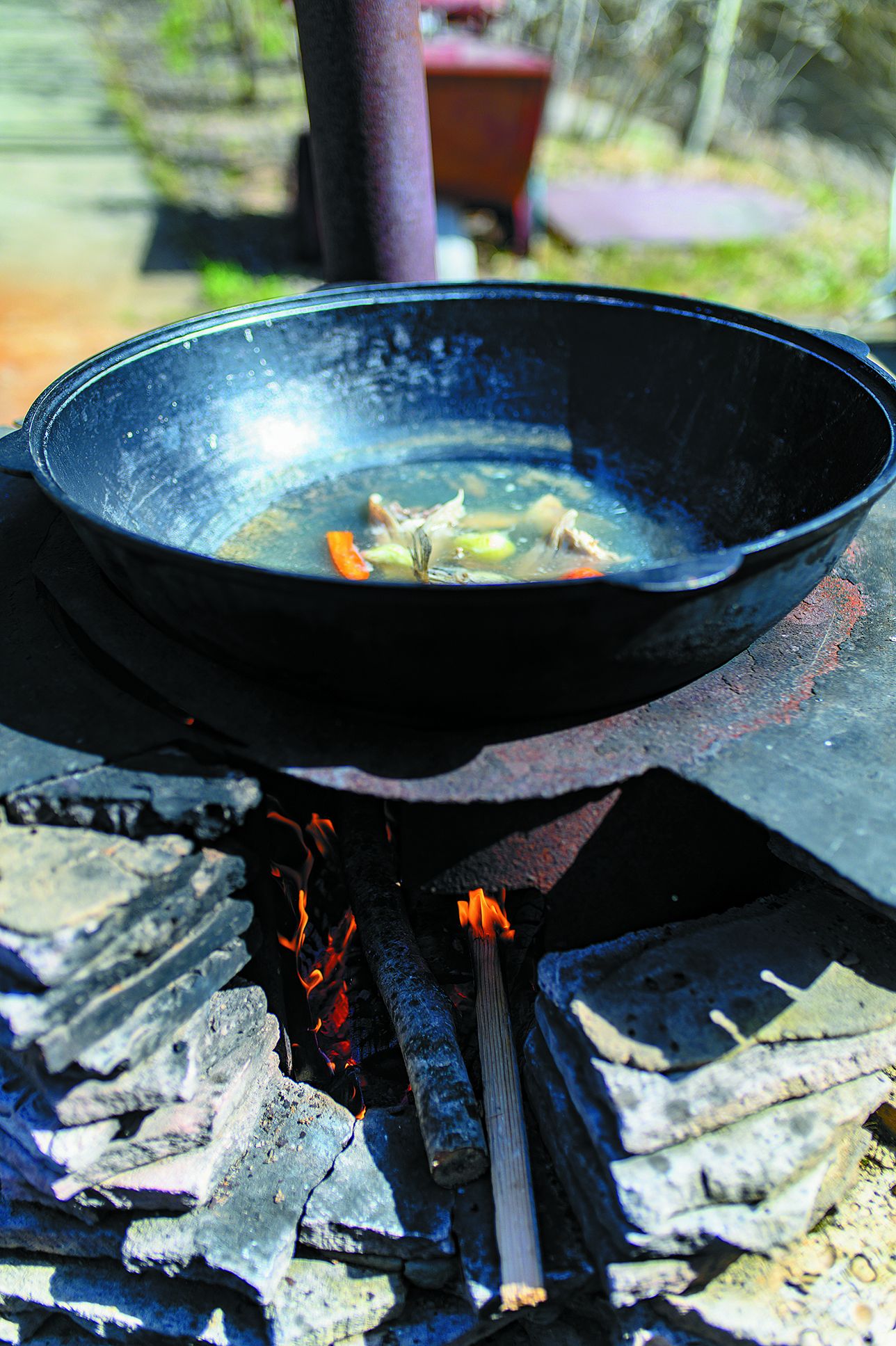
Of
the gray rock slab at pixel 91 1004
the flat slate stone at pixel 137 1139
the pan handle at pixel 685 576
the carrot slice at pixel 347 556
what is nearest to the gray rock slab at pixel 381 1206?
the flat slate stone at pixel 137 1139

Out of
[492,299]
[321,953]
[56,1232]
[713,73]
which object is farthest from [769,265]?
[56,1232]

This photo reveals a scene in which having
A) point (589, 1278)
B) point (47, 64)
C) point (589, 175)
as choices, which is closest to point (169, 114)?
point (47, 64)

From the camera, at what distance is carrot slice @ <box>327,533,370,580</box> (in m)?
2.08

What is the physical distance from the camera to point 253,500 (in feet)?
8.04

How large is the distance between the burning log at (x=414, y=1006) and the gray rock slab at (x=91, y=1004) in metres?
0.37

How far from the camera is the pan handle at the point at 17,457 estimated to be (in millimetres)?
1562

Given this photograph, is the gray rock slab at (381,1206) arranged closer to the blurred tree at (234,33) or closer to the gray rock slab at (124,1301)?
the gray rock slab at (124,1301)

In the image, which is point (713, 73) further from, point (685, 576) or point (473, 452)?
point (685, 576)

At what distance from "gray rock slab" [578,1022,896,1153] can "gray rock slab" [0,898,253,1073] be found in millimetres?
628

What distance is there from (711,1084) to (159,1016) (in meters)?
0.85

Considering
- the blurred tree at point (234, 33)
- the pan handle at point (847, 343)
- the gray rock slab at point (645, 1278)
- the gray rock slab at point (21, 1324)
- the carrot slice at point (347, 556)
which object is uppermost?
the blurred tree at point (234, 33)

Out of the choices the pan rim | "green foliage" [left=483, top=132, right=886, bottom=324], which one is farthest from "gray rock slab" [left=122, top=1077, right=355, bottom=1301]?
"green foliage" [left=483, top=132, right=886, bottom=324]

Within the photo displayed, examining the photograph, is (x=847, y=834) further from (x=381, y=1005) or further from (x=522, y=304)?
(x=522, y=304)

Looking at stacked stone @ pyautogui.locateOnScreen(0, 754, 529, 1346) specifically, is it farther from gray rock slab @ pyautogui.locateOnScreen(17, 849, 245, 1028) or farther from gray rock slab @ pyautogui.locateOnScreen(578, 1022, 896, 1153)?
gray rock slab @ pyautogui.locateOnScreen(578, 1022, 896, 1153)
